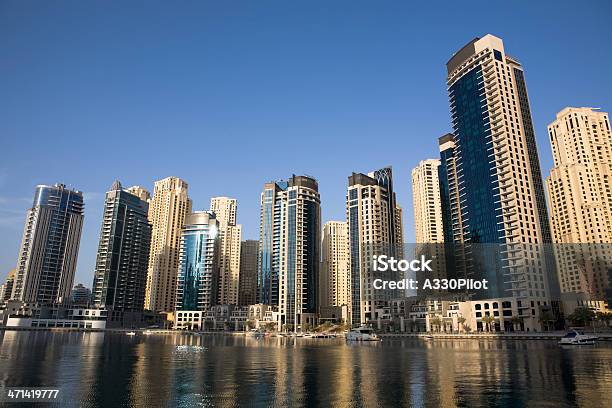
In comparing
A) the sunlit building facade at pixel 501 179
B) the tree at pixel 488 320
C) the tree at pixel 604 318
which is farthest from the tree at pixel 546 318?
the tree at pixel 488 320

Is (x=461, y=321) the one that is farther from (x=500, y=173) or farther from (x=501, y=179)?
(x=500, y=173)

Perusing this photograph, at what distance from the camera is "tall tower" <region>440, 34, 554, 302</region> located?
163 metres

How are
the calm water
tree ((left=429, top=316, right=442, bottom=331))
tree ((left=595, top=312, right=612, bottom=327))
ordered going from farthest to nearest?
tree ((left=429, top=316, right=442, bottom=331)) → tree ((left=595, top=312, right=612, bottom=327)) → the calm water

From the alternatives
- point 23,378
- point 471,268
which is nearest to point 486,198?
point 471,268

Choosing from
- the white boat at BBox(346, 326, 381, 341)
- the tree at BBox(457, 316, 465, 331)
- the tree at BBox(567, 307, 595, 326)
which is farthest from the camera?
the tree at BBox(457, 316, 465, 331)

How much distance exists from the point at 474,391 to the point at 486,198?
511 ft

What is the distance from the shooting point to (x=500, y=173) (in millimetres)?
172875

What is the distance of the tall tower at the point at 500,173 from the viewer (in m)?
163

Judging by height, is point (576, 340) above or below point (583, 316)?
below

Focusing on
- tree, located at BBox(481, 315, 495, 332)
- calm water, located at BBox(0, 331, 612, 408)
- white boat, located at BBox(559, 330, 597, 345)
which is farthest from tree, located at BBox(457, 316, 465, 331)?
calm water, located at BBox(0, 331, 612, 408)

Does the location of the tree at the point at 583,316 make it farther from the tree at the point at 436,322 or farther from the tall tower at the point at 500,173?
the tree at the point at 436,322

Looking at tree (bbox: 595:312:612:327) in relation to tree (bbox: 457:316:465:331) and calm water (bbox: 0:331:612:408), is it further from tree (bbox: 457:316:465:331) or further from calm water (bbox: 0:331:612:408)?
calm water (bbox: 0:331:612:408)

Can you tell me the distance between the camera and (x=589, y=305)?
6378 inches

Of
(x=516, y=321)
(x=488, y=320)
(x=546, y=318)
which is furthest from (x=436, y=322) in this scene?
(x=546, y=318)
